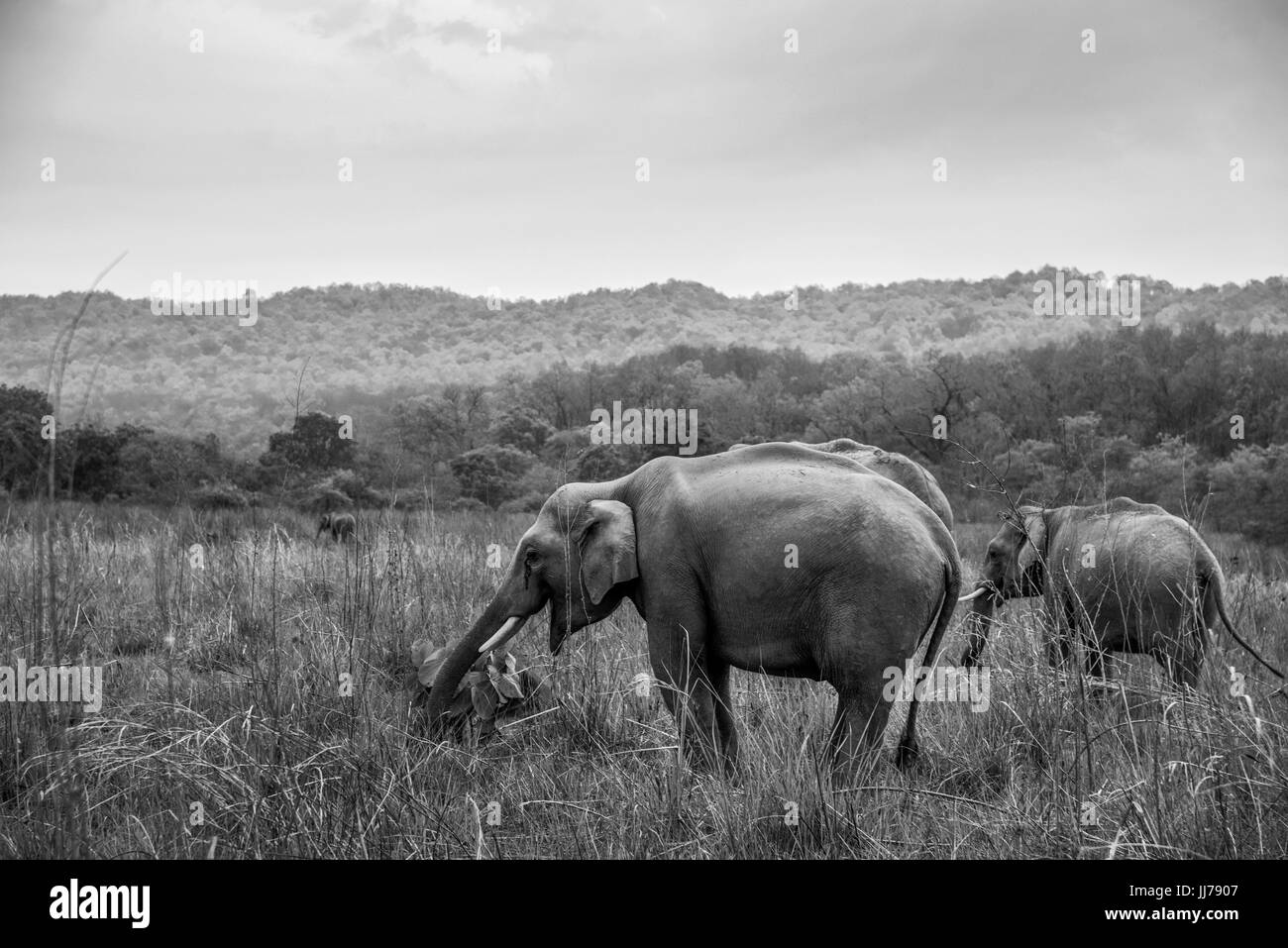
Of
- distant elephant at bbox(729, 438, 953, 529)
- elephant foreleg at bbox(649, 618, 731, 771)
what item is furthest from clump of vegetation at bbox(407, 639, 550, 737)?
distant elephant at bbox(729, 438, 953, 529)

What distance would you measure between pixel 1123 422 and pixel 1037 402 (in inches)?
109

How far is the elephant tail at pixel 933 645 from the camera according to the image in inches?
202

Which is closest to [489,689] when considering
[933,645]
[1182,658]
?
[933,645]

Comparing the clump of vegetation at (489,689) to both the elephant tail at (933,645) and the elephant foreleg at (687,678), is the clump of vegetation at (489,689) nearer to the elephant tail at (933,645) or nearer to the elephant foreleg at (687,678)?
the elephant foreleg at (687,678)

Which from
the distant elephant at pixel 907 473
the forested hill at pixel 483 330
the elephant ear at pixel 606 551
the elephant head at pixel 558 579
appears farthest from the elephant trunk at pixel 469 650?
the forested hill at pixel 483 330

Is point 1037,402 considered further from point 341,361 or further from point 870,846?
point 341,361

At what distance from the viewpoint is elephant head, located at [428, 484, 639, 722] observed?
5555 mm

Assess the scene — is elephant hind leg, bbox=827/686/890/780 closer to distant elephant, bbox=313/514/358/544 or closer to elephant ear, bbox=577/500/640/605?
elephant ear, bbox=577/500/640/605

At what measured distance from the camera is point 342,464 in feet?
85.7

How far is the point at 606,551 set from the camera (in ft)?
18.0

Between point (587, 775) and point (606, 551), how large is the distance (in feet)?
3.43

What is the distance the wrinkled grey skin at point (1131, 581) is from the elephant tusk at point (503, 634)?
2853mm

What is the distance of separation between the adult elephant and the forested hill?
47.5 meters
